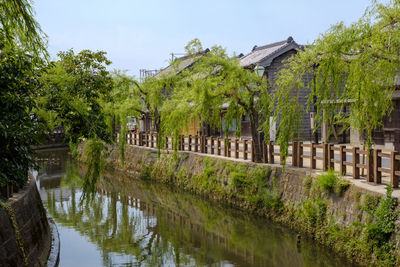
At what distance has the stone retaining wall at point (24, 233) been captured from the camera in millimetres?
6133

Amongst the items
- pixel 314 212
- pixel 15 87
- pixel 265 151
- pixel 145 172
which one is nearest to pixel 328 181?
pixel 314 212

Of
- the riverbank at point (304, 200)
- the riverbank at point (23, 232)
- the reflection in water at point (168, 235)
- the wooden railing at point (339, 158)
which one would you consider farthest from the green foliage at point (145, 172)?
the riverbank at point (23, 232)

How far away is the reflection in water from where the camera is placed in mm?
9172

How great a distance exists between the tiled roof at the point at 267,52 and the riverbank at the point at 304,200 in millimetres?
7501

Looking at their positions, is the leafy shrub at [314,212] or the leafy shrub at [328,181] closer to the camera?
the leafy shrub at [328,181]

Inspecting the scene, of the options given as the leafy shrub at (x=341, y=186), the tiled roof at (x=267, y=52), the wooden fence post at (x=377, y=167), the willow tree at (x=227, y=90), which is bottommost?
the leafy shrub at (x=341, y=186)

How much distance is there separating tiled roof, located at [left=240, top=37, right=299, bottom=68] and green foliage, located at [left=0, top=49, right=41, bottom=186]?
16637mm

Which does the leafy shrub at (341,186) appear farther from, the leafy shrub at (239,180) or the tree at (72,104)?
the tree at (72,104)

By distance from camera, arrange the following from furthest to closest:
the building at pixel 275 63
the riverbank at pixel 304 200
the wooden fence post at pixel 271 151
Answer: the building at pixel 275 63, the wooden fence post at pixel 271 151, the riverbank at pixel 304 200

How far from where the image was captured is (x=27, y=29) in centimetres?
387

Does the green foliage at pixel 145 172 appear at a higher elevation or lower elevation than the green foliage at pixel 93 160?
lower

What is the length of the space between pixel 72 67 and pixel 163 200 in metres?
7.82


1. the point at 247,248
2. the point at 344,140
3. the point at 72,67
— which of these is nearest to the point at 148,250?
the point at 247,248

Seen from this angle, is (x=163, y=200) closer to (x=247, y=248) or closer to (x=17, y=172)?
(x=247, y=248)
